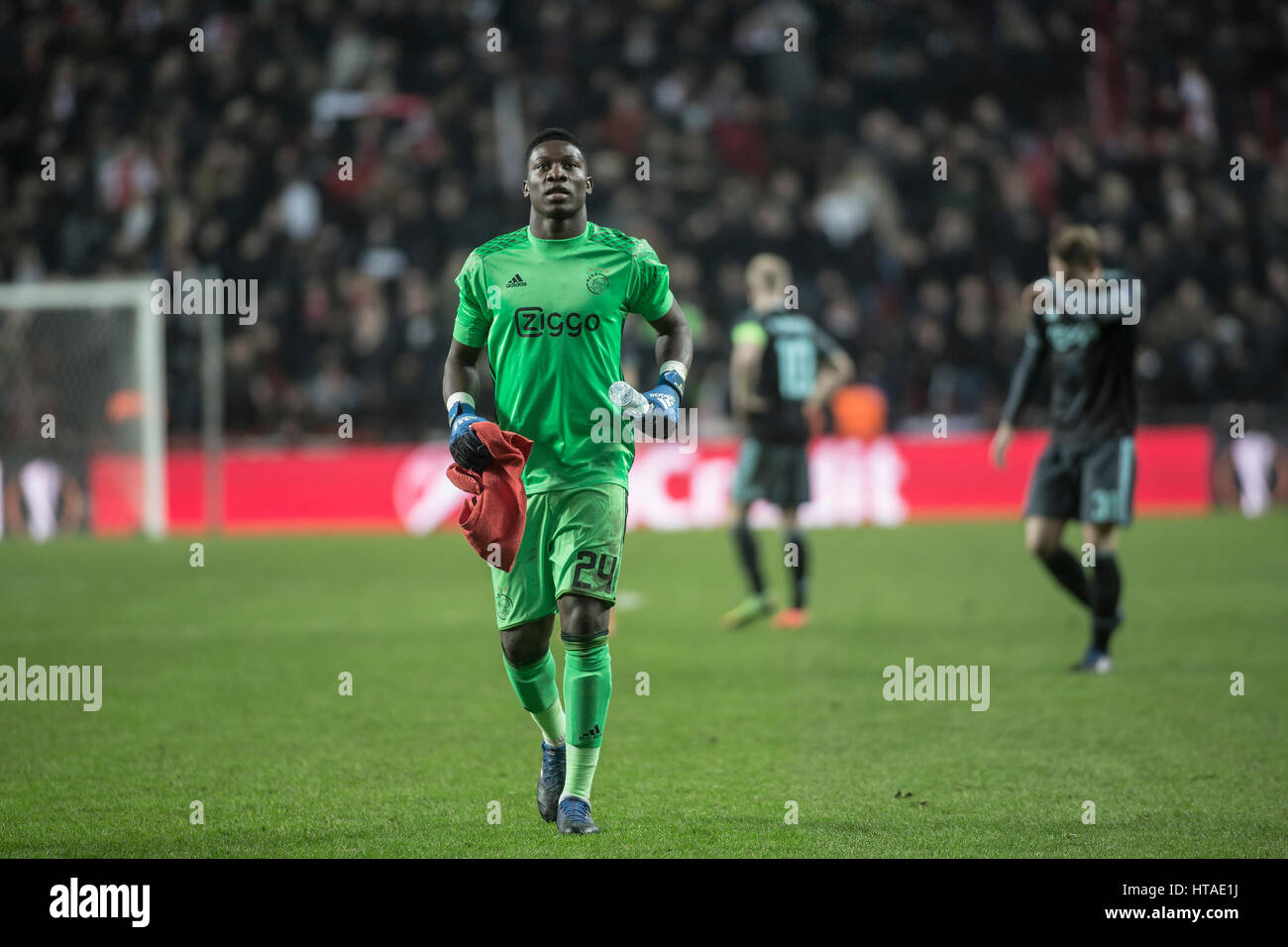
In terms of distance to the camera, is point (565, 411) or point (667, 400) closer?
point (667, 400)

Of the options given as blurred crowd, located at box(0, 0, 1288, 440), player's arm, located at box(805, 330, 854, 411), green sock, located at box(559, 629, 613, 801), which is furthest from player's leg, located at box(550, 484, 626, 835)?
blurred crowd, located at box(0, 0, 1288, 440)

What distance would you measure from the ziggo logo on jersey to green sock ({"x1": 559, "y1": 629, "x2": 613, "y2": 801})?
981mm

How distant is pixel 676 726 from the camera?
7.16 metres

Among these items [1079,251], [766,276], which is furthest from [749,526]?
[1079,251]

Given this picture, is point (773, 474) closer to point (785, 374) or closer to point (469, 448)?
point (785, 374)

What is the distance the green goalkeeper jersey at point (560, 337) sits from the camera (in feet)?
17.2

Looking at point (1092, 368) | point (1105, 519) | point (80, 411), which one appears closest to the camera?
point (1105, 519)

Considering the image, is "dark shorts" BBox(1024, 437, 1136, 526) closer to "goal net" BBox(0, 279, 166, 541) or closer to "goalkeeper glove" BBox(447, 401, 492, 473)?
"goalkeeper glove" BBox(447, 401, 492, 473)

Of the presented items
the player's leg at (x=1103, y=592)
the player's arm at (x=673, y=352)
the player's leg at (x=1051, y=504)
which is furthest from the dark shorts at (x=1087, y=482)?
the player's arm at (x=673, y=352)

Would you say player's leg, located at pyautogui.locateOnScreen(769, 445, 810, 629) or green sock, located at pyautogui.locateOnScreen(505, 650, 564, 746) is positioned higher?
player's leg, located at pyautogui.locateOnScreen(769, 445, 810, 629)

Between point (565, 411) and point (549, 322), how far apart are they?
293 millimetres

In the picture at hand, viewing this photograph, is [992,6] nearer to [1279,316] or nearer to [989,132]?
[989,132]

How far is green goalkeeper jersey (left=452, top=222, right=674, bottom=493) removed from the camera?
17.2 feet

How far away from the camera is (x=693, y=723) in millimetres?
7227
